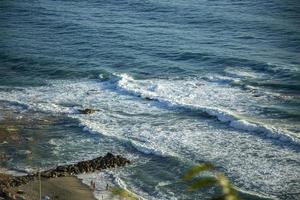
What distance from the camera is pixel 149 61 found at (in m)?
40.5

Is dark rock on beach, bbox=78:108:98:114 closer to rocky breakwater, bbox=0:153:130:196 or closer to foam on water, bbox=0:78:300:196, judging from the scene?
foam on water, bbox=0:78:300:196

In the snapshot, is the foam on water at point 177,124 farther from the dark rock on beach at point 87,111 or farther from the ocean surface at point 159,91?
the dark rock on beach at point 87,111

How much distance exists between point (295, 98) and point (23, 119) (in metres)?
16.9

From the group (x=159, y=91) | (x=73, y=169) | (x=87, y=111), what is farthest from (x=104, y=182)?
(x=159, y=91)

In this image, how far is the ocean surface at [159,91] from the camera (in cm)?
2217

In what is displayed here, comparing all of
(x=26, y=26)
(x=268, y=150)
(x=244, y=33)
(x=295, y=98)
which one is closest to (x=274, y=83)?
(x=295, y=98)

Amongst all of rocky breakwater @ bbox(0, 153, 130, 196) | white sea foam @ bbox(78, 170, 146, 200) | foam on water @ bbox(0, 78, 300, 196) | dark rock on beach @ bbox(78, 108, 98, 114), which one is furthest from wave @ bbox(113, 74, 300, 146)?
white sea foam @ bbox(78, 170, 146, 200)

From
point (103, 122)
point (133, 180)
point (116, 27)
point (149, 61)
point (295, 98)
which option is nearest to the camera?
point (133, 180)

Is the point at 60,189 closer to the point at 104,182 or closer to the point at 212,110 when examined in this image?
the point at 104,182

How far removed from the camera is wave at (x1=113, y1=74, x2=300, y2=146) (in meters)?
24.9

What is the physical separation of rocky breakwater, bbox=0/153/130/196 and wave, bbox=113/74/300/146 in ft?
25.1

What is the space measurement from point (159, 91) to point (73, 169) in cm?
1339

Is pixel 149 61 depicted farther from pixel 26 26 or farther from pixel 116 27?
pixel 26 26

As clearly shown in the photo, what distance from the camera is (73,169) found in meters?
21.5
